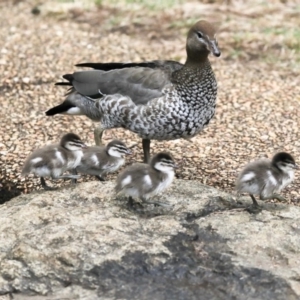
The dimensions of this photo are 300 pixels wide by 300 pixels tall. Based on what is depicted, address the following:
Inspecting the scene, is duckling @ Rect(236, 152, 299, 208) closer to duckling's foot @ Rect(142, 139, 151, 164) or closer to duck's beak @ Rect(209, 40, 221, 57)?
duck's beak @ Rect(209, 40, 221, 57)

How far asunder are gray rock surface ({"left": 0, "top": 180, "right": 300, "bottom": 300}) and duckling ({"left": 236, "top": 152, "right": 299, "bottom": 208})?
0.11 m

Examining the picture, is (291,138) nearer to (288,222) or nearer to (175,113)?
(175,113)

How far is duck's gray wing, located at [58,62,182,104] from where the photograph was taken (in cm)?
571

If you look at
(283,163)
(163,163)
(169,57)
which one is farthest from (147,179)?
(169,57)

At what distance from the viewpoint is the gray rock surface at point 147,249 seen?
388cm

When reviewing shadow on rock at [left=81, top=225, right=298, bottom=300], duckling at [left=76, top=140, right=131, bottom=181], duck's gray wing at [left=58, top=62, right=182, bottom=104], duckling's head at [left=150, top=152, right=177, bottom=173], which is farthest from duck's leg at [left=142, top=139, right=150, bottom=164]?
shadow on rock at [left=81, top=225, right=298, bottom=300]

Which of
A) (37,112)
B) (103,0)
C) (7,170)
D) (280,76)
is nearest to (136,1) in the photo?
(103,0)

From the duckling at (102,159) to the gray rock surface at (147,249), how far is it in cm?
54

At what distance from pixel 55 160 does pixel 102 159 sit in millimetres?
389

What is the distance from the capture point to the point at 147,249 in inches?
162

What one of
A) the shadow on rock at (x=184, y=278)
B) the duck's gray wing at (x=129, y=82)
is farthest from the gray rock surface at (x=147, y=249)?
the duck's gray wing at (x=129, y=82)

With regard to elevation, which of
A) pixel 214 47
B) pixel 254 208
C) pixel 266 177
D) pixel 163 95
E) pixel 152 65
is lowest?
pixel 254 208

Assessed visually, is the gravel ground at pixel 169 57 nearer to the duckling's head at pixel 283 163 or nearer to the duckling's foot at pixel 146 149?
the duckling's foot at pixel 146 149

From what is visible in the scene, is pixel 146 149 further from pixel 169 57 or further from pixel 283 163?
pixel 169 57
